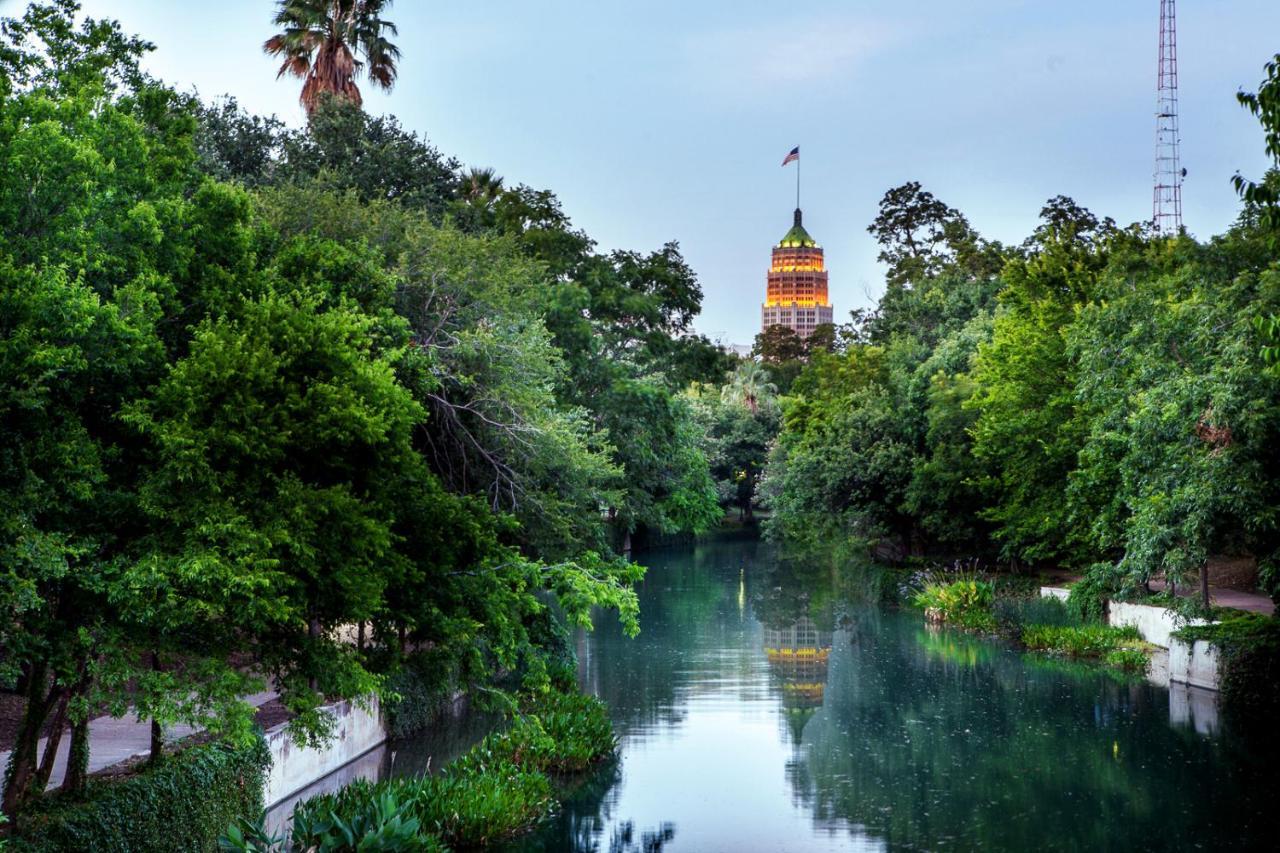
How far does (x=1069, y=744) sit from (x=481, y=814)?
12776 millimetres

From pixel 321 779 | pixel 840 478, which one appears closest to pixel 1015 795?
pixel 321 779

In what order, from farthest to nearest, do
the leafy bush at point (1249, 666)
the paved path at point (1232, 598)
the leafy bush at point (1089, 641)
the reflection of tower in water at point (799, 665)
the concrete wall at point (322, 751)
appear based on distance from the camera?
the paved path at point (1232, 598), the leafy bush at point (1089, 641), the reflection of tower in water at point (799, 665), the leafy bush at point (1249, 666), the concrete wall at point (322, 751)

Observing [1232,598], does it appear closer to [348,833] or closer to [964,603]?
[964,603]

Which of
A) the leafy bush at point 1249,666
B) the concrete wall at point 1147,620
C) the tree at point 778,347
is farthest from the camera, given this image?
the tree at point 778,347

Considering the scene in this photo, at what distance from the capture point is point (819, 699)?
31.4 m

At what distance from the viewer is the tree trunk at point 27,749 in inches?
547

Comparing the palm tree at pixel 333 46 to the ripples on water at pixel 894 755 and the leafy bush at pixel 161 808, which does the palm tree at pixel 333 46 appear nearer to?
the ripples on water at pixel 894 755

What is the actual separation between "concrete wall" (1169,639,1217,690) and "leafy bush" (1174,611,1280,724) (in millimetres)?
339

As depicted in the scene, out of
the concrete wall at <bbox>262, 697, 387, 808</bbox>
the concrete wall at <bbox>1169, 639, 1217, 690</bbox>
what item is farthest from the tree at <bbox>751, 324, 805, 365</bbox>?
the concrete wall at <bbox>262, 697, 387, 808</bbox>

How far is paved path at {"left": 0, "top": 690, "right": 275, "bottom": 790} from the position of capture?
57.8 feet

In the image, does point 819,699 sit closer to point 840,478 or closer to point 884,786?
point 884,786

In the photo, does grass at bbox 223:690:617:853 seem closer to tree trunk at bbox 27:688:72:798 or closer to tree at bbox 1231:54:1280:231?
tree trunk at bbox 27:688:72:798

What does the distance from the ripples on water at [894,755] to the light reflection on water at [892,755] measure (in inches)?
2.2

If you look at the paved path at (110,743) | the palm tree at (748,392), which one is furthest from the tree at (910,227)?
the paved path at (110,743)
